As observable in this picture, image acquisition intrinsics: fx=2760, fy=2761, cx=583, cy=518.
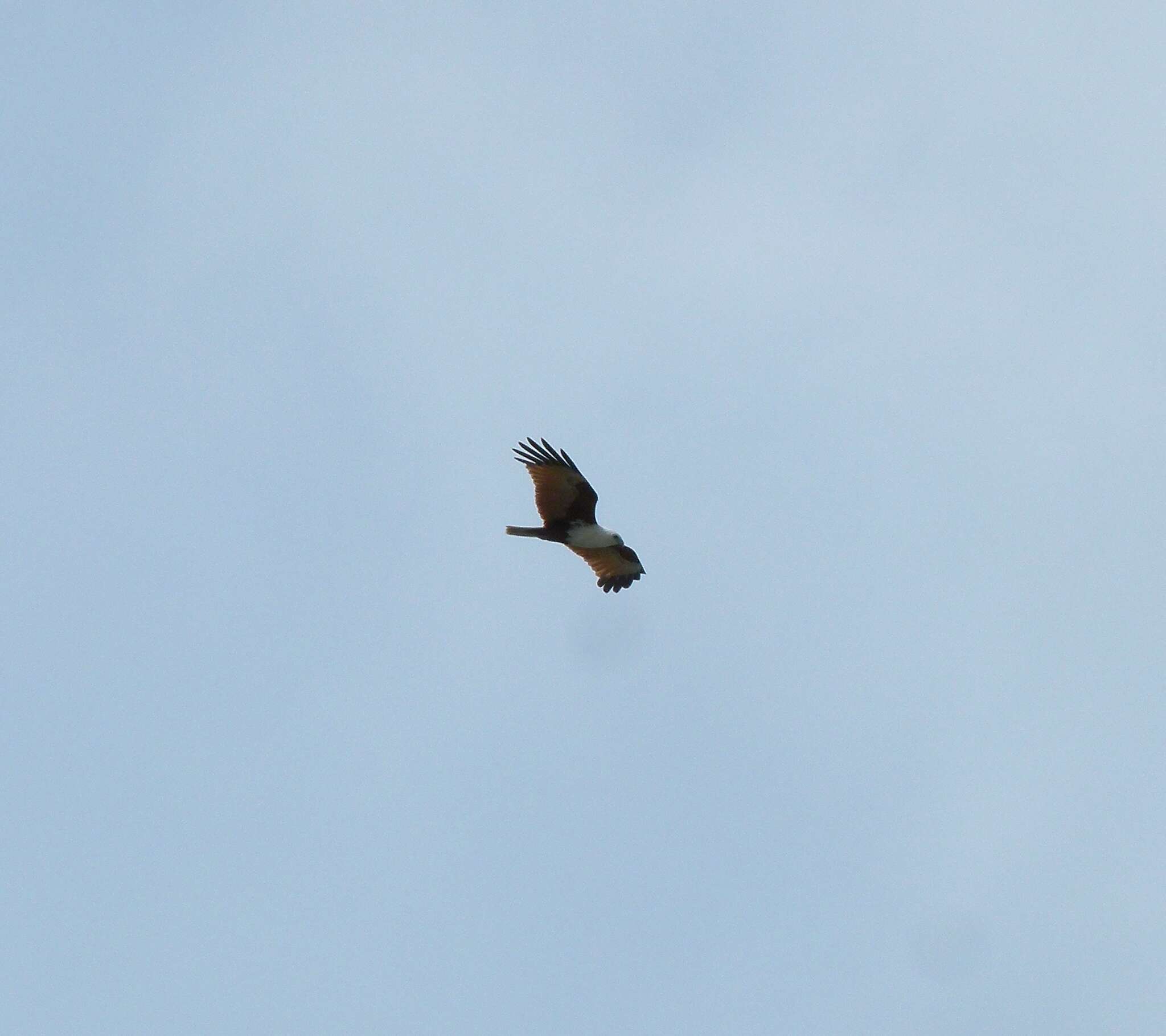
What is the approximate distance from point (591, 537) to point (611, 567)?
0.94 meters

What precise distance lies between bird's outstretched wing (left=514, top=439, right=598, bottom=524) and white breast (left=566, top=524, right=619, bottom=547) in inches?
5.2

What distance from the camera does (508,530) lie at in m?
47.2

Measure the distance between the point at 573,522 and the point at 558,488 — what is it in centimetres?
74

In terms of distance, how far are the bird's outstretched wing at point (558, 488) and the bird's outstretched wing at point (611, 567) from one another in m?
0.87

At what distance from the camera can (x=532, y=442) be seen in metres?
47.0

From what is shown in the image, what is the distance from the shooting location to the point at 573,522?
4747cm

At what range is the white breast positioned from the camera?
47469 millimetres

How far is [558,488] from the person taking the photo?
155ft

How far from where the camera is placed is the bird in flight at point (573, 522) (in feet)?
154

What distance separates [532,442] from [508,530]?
157 centimetres

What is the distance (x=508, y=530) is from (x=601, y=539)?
5.44 ft

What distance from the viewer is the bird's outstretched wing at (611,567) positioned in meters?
48.1

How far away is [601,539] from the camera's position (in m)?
47.6

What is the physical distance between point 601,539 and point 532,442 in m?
2.13
